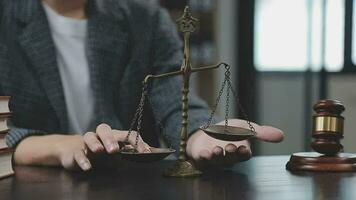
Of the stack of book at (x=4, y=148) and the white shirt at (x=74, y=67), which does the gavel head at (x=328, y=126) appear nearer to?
the stack of book at (x=4, y=148)

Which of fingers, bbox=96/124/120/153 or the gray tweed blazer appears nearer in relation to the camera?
fingers, bbox=96/124/120/153

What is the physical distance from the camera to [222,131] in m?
0.77

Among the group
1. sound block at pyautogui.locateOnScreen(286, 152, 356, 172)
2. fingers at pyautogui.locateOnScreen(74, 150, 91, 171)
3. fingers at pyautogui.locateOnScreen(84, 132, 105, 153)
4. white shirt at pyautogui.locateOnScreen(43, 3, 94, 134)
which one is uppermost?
white shirt at pyautogui.locateOnScreen(43, 3, 94, 134)

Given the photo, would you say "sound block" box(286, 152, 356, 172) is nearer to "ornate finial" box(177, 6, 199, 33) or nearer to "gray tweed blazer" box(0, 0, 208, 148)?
"ornate finial" box(177, 6, 199, 33)

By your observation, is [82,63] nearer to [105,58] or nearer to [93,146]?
[105,58]

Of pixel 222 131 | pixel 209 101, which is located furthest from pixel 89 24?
pixel 209 101

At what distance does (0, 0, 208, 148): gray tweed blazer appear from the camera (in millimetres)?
1399

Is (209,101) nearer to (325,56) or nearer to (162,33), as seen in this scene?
(325,56)

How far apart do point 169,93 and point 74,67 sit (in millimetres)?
327

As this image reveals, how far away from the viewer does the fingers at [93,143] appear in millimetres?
824

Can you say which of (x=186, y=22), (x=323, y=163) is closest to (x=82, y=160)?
(x=186, y=22)

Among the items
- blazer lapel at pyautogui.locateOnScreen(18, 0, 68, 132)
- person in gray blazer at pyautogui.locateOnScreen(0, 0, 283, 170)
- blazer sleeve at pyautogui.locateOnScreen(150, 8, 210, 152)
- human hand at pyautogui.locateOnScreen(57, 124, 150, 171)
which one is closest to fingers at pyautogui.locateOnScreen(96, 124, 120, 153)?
human hand at pyautogui.locateOnScreen(57, 124, 150, 171)

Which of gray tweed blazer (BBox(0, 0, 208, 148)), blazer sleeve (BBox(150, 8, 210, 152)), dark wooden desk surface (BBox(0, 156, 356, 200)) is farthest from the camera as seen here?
gray tweed blazer (BBox(0, 0, 208, 148))

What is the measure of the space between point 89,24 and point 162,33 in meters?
0.21
